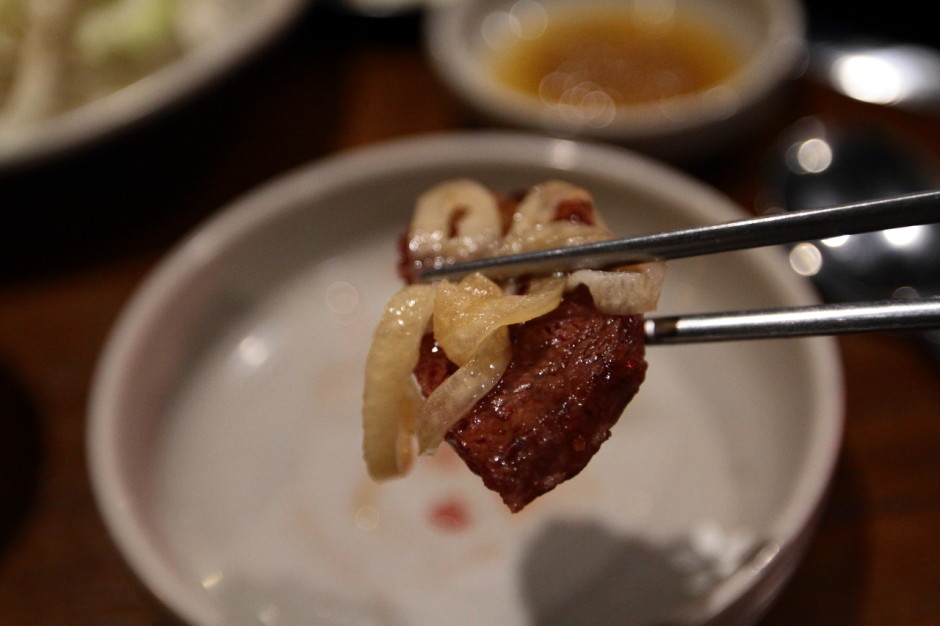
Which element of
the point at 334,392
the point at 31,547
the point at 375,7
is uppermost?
the point at 375,7

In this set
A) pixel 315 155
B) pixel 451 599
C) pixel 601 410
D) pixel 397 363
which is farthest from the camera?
pixel 315 155

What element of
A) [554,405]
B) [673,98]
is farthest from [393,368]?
[673,98]

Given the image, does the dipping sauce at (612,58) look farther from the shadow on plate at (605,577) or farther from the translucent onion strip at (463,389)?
the translucent onion strip at (463,389)

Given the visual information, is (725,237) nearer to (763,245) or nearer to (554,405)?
(763,245)

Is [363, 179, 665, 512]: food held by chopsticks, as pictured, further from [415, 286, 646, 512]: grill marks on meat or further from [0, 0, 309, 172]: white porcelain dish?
[0, 0, 309, 172]: white porcelain dish

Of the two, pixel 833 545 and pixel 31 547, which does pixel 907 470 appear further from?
pixel 31 547

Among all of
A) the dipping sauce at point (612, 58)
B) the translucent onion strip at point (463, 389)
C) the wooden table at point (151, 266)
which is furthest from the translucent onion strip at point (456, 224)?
the dipping sauce at point (612, 58)

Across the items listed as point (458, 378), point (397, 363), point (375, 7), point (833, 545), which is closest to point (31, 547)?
point (397, 363)

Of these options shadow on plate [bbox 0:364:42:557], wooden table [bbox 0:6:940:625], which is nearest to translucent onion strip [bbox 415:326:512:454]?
wooden table [bbox 0:6:940:625]
